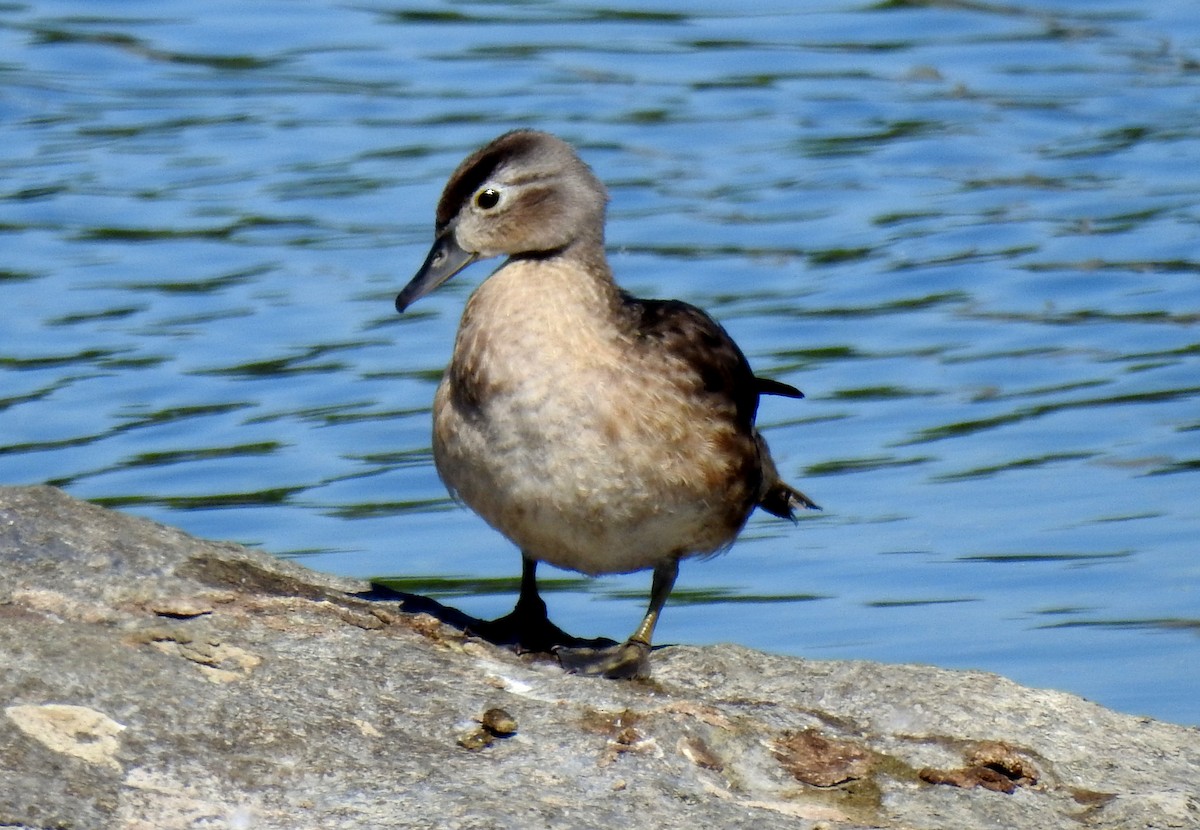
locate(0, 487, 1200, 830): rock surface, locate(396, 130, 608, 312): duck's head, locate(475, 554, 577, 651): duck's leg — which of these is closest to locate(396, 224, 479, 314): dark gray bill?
locate(396, 130, 608, 312): duck's head

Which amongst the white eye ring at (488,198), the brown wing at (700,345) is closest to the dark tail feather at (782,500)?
the brown wing at (700,345)

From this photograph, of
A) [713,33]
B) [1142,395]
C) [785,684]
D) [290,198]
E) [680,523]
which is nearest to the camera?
[785,684]

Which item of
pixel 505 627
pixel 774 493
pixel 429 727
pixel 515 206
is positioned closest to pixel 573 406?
pixel 505 627

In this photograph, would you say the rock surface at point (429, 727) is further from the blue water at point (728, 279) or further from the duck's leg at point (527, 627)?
the blue water at point (728, 279)

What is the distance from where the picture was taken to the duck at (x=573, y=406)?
18.1 feet

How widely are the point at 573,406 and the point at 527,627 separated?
2.09ft

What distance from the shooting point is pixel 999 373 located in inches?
411

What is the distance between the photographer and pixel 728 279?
452 inches

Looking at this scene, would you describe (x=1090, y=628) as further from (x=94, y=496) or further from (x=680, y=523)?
(x=94, y=496)

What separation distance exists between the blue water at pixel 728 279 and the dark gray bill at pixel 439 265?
229 centimetres

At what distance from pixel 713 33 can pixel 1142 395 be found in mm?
5913

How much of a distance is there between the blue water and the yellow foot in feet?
8.67

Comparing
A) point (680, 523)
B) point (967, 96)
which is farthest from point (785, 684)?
point (967, 96)

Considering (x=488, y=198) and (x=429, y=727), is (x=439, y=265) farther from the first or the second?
(x=429, y=727)
